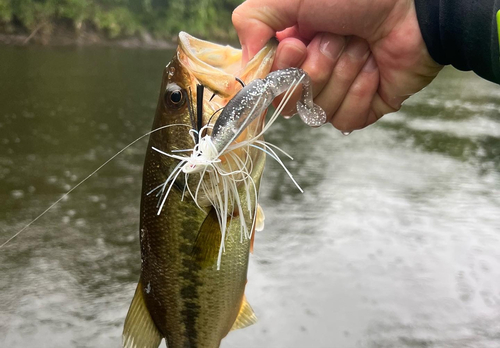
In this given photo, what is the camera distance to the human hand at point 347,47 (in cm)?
187

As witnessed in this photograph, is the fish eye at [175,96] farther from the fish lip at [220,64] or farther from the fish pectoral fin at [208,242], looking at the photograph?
the fish pectoral fin at [208,242]

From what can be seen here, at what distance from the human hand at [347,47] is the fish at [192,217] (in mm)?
116

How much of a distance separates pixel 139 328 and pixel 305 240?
4.27m

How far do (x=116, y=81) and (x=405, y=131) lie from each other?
1083cm

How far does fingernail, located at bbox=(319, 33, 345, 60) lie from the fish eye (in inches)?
26.6

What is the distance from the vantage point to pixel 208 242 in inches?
70.8

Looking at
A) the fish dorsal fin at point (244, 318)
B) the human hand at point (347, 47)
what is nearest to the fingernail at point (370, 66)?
the human hand at point (347, 47)

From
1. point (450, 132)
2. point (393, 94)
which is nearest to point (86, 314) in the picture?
point (393, 94)

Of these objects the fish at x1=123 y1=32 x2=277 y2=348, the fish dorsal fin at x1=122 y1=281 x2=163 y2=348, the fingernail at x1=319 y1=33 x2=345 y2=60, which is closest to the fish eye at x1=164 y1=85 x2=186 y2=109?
the fish at x1=123 y1=32 x2=277 y2=348

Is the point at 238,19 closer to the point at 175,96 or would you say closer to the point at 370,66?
the point at 175,96

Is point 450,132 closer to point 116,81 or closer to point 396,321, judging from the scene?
point 396,321

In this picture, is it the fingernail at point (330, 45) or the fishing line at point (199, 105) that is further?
the fingernail at point (330, 45)

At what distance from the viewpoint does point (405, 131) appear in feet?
42.0

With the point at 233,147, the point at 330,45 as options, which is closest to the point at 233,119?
the point at 233,147
